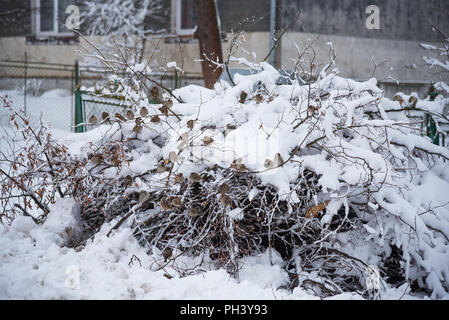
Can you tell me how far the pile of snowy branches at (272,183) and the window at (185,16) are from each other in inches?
345

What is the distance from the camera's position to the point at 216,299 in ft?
8.98

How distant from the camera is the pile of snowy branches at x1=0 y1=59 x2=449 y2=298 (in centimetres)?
334

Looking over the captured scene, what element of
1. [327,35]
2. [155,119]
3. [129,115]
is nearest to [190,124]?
[155,119]

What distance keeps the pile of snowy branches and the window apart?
878 centimetres

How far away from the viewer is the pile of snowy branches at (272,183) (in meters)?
3.34

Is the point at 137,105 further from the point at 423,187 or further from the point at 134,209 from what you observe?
the point at 423,187

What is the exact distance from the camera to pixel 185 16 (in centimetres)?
1244

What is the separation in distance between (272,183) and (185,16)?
395 inches

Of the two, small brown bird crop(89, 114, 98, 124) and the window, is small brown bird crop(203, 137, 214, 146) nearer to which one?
small brown bird crop(89, 114, 98, 124)

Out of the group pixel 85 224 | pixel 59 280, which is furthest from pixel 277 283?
pixel 85 224

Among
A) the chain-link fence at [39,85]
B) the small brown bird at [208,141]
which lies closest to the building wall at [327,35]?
the chain-link fence at [39,85]

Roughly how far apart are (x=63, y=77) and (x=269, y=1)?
666cm

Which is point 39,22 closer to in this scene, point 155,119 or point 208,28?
point 208,28

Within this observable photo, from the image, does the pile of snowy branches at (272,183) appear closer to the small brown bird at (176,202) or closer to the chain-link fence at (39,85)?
the small brown bird at (176,202)
